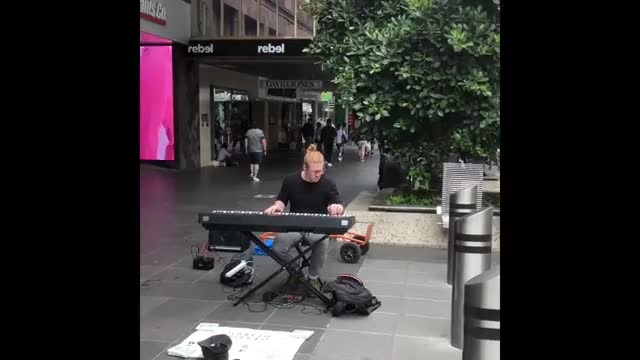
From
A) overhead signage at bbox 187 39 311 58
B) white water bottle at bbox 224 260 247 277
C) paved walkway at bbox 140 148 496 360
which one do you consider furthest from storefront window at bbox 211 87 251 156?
white water bottle at bbox 224 260 247 277

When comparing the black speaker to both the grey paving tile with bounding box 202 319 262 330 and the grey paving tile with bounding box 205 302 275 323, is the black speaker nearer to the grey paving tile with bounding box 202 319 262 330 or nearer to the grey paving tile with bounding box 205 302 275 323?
the grey paving tile with bounding box 205 302 275 323

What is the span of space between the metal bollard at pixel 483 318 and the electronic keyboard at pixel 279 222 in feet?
8.21

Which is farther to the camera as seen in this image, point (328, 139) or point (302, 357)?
point (328, 139)

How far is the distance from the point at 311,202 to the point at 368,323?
1466 mm

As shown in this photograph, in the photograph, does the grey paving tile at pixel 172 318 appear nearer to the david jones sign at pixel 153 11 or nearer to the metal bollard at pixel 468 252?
the metal bollard at pixel 468 252

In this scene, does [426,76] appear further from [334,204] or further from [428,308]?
[428,308]

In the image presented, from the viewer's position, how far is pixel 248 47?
1955cm

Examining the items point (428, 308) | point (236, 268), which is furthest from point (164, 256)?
point (428, 308)

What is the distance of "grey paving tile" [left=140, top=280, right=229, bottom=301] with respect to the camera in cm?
659
